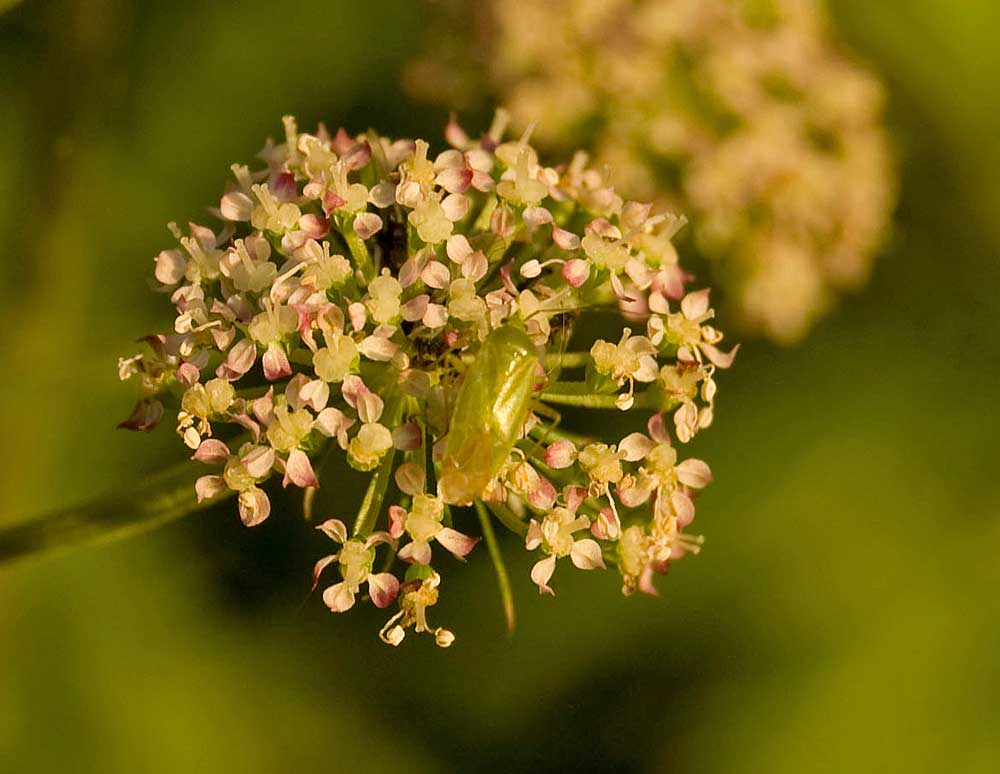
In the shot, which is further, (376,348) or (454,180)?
(454,180)

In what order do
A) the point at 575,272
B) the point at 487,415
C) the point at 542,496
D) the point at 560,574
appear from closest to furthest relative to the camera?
the point at 487,415 < the point at 542,496 < the point at 575,272 < the point at 560,574

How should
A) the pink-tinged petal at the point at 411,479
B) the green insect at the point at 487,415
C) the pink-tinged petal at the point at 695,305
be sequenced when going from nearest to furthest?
1. the green insect at the point at 487,415
2. the pink-tinged petal at the point at 411,479
3. the pink-tinged petal at the point at 695,305

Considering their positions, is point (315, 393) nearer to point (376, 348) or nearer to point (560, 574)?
point (376, 348)

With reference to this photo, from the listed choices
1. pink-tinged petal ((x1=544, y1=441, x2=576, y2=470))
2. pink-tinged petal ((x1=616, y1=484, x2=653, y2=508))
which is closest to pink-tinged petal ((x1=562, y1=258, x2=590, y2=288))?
pink-tinged petal ((x1=544, y1=441, x2=576, y2=470))

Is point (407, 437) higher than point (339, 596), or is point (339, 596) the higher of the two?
point (407, 437)

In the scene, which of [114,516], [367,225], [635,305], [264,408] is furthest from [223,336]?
[635,305]

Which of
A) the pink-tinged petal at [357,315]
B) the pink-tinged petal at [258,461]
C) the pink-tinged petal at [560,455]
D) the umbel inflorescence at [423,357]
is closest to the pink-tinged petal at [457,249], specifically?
the umbel inflorescence at [423,357]

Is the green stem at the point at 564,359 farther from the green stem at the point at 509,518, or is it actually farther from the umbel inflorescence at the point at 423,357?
the green stem at the point at 509,518
